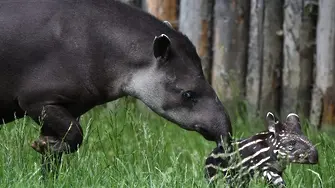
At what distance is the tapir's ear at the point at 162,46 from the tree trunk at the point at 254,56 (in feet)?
12.0

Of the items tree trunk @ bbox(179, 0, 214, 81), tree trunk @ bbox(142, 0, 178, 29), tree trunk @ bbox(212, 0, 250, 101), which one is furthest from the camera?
tree trunk @ bbox(142, 0, 178, 29)

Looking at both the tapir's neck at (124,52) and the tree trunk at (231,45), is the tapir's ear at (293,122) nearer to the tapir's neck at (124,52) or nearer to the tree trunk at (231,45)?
the tapir's neck at (124,52)

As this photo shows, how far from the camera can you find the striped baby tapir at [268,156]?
289 inches

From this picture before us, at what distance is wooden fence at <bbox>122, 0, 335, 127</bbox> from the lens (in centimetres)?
1107

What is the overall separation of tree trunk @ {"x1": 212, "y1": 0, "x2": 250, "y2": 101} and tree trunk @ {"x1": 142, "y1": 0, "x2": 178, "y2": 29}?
25.0 inches

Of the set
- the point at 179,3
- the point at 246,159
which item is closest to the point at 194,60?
the point at 246,159

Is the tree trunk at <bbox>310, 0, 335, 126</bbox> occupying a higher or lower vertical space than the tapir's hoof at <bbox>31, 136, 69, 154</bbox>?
lower

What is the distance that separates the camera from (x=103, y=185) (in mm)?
7457

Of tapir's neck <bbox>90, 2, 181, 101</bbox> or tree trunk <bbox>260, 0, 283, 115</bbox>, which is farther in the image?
tree trunk <bbox>260, 0, 283, 115</bbox>

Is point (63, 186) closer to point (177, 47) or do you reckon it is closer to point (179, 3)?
point (177, 47)

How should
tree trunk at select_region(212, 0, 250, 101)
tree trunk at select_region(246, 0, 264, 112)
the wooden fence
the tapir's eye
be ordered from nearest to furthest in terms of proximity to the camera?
the tapir's eye → the wooden fence → tree trunk at select_region(246, 0, 264, 112) → tree trunk at select_region(212, 0, 250, 101)

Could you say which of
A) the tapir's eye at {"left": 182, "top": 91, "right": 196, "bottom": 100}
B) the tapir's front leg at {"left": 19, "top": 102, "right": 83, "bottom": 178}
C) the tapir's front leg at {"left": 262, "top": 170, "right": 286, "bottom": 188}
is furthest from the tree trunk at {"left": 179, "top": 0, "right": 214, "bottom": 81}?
the tapir's front leg at {"left": 262, "top": 170, "right": 286, "bottom": 188}

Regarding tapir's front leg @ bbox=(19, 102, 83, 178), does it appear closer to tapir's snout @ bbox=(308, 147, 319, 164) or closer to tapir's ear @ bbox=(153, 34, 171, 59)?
tapir's ear @ bbox=(153, 34, 171, 59)

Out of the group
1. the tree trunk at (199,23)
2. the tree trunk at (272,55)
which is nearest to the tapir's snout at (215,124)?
the tree trunk at (272,55)
